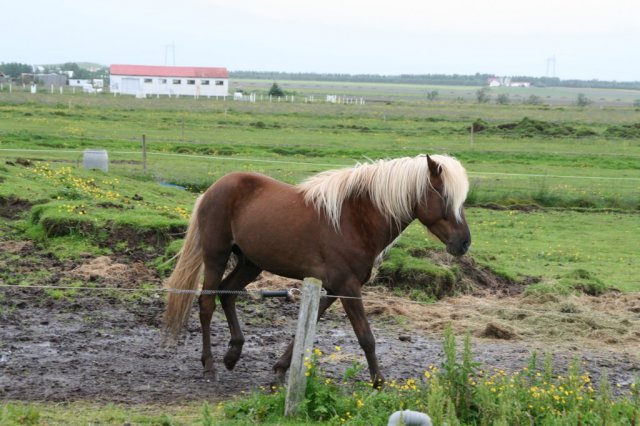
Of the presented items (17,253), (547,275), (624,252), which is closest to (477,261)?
(547,275)

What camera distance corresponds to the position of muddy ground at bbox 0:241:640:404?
25.8 ft

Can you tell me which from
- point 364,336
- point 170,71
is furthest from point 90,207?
point 170,71

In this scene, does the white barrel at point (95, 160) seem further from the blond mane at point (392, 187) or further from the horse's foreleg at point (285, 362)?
the horse's foreleg at point (285, 362)

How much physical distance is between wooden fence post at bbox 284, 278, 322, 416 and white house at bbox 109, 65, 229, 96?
10014cm

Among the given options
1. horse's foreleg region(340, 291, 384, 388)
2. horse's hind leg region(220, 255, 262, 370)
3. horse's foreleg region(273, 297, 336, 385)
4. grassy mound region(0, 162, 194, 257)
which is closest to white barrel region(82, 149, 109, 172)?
grassy mound region(0, 162, 194, 257)

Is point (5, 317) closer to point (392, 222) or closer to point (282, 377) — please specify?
point (282, 377)

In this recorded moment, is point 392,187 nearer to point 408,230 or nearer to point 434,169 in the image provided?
point 434,169

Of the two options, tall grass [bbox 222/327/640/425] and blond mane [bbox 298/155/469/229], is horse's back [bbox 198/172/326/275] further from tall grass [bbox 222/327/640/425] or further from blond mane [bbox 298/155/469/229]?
tall grass [bbox 222/327/640/425]

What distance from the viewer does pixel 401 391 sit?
7.31 m

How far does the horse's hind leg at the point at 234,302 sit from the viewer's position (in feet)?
27.4

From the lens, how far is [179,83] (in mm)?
108562

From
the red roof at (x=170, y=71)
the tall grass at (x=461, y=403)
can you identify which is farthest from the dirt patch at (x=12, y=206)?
the red roof at (x=170, y=71)

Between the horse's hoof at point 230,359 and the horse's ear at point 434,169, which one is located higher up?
the horse's ear at point 434,169

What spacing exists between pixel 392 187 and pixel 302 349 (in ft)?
6.08
